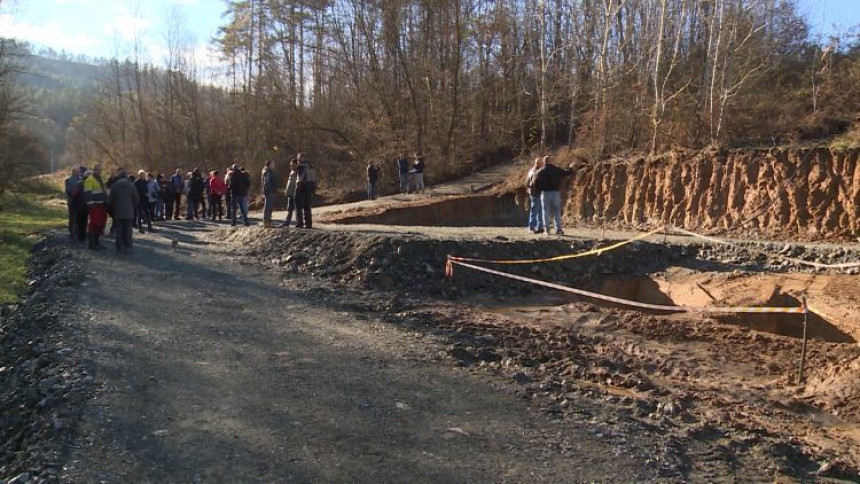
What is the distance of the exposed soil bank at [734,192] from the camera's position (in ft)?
53.0

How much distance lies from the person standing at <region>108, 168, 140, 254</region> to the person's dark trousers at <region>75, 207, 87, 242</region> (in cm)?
182

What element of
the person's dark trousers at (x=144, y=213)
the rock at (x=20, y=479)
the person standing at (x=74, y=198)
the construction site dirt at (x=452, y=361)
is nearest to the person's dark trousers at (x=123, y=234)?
the construction site dirt at (x=452, y=361)

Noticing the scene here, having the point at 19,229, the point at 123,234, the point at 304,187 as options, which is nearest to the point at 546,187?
the point at 304,187

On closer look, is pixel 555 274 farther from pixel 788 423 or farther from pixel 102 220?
pixel 102 220

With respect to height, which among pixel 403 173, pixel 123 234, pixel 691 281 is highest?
→ pixel 403 173

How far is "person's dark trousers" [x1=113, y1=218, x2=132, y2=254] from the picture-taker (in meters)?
13.3

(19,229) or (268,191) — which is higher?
(268,191)

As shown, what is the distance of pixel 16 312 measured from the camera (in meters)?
9.37

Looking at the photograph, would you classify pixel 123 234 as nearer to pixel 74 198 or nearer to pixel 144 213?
pixel 74 198

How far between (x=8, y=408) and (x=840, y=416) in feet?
29.4

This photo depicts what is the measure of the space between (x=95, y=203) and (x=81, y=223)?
1.97 m

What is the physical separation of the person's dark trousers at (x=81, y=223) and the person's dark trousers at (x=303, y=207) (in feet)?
16.3

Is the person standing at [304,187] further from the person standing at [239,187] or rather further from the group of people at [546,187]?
the group of people at [546,187]

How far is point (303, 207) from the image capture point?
15.1 meters
